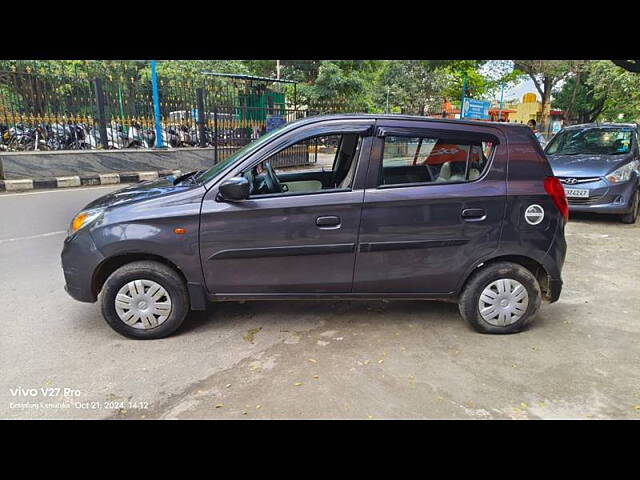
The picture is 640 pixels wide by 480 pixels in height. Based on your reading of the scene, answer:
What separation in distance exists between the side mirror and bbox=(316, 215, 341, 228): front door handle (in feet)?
1.92

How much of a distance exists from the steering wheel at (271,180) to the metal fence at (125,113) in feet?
27.0

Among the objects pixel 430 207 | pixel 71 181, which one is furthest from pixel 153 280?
pixel 71 181

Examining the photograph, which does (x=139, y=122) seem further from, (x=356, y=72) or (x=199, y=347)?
(x=356, y=72)

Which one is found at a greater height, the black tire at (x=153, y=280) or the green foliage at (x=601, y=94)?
the green foliage at (x=601, y=94)

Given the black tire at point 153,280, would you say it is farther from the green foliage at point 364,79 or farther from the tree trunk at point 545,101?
the tree trunk at point 545,101

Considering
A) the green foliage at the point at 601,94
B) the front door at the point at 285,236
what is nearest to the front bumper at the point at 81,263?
the front door at the point at 285,236

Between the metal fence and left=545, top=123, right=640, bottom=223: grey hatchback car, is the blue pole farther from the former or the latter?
left=545, top=123, right=640, bottom=223: grey hatchback car

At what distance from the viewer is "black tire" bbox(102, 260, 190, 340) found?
3393 millimetres

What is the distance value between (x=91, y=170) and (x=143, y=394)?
10.5m

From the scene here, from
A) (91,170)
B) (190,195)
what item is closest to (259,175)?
(190,195)

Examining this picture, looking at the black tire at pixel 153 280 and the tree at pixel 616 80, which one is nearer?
the black tire at pixel 153 280

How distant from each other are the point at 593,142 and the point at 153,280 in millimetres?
8647

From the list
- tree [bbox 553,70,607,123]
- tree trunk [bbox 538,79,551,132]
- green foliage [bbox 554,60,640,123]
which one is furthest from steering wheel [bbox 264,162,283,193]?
tree [bbox 553,70,607,123]

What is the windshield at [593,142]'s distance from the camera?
27.1 ft
